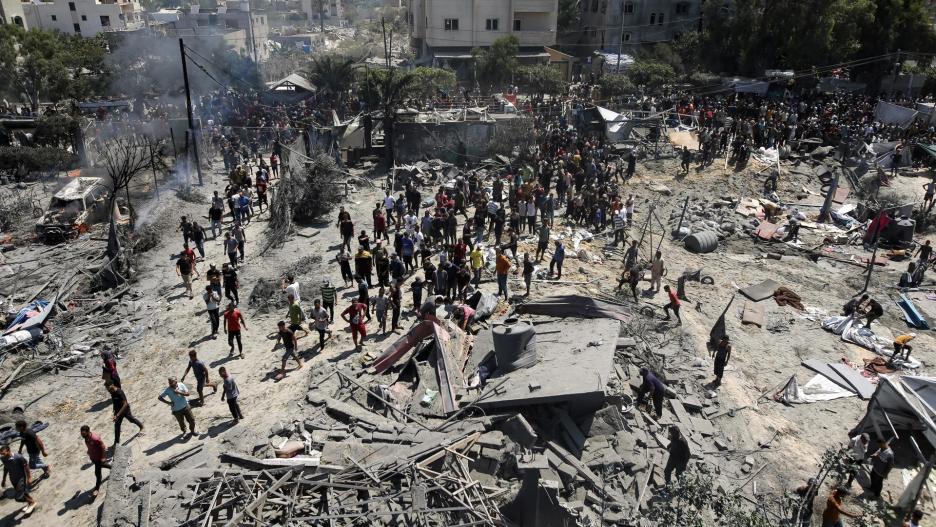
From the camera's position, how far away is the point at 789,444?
11.4 m

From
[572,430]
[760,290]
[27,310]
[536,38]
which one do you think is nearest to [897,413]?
[572,430]

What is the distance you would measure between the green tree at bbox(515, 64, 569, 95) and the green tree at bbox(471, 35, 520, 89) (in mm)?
1358

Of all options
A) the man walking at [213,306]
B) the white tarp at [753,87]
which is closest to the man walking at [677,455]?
the man walking at [213,306]

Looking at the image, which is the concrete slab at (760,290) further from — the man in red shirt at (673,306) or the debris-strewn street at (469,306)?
the man in red shirt at (673,306)

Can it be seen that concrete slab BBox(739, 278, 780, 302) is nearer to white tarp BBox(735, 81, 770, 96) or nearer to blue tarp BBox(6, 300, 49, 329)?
blue tarp BBox(6, 300, 49, 329)

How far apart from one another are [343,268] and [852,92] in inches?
1347

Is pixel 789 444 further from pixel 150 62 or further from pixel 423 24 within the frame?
pixel 423 24

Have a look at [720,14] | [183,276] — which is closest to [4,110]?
[183,276]

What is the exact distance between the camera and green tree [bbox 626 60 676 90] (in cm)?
3906

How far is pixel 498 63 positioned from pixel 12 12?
43.4 metres

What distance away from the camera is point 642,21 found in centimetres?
5294

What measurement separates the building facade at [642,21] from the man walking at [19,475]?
50220 millimetres

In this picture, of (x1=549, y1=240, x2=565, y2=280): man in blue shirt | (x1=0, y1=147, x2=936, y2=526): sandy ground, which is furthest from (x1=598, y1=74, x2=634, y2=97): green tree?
(x1=549, y1=240, x2=565, y2=280): man in blue shirt

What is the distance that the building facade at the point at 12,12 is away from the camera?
53906 millimetres
